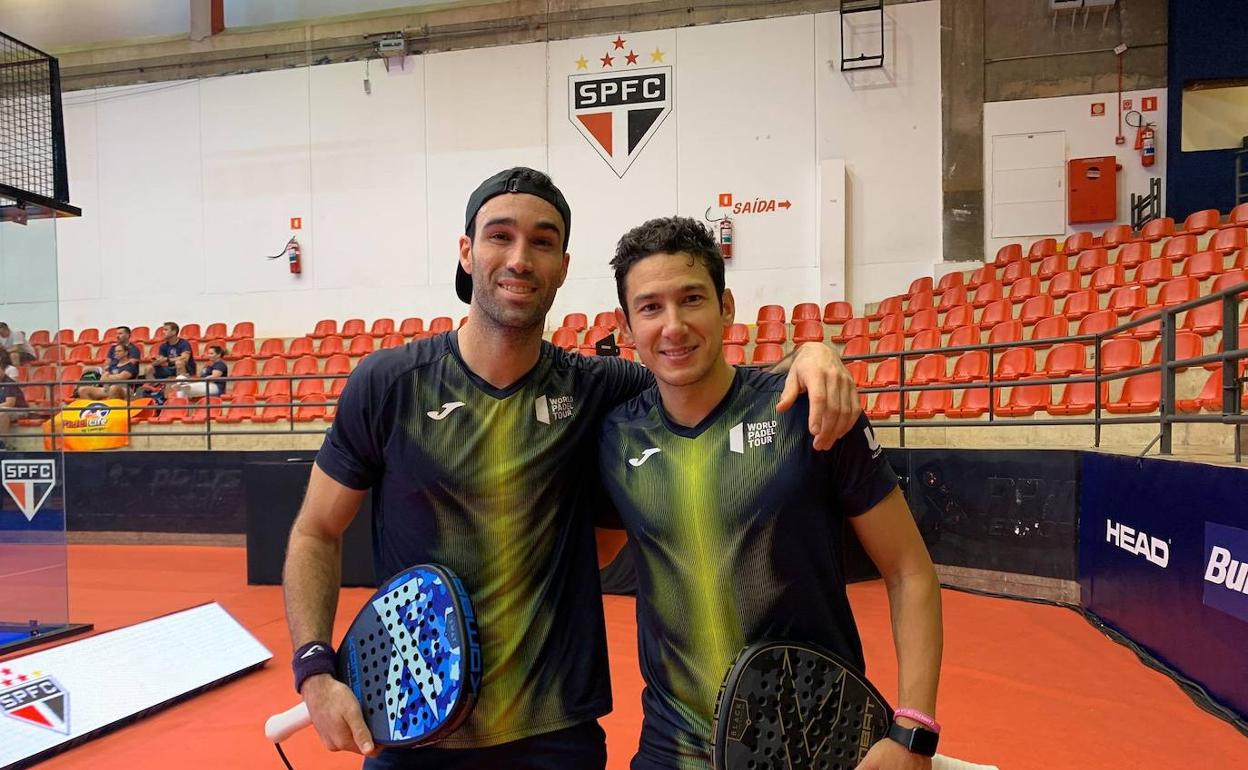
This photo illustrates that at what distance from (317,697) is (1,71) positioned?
17.9ft

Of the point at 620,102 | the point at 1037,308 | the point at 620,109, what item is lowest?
the point at 1037,308

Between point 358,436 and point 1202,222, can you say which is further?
point 1202,222

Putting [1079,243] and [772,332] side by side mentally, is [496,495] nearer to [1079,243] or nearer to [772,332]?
[772,332]

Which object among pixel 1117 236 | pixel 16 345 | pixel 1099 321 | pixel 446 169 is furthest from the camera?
pixel 446 169

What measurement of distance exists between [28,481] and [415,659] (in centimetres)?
504

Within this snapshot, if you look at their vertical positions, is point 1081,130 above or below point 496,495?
above

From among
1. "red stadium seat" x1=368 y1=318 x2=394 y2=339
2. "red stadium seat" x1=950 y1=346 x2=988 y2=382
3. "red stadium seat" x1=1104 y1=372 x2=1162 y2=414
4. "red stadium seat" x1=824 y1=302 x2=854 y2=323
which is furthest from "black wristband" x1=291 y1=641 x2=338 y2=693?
"red stadium seat" x1=368 y1=318 x2=394 y2=339

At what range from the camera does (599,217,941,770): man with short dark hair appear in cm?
142

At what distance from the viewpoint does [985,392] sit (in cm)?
839

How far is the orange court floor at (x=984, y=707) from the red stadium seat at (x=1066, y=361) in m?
3.08

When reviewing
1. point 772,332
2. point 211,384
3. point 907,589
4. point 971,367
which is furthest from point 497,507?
point 211,384

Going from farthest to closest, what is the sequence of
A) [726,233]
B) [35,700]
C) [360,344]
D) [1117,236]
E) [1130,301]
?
[360,344] < [726,233] < [1117,236] < [1130,301] < [35,700]

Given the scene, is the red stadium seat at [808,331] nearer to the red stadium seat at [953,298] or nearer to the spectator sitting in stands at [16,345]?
the red stadium seat at [953,298]

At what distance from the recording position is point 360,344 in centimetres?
1274
